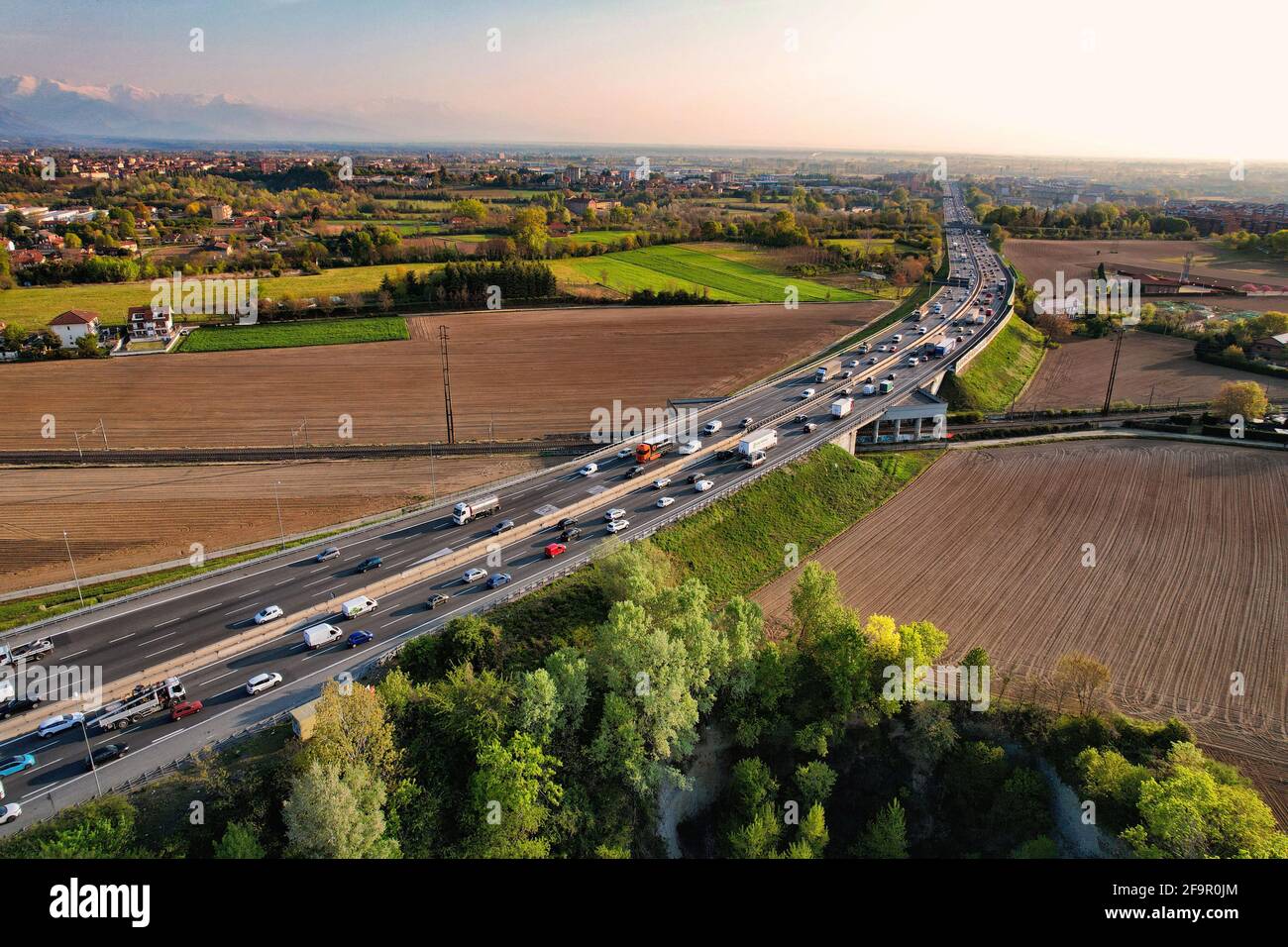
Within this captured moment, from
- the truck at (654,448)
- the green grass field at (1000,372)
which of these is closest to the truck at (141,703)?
the truck at (654,448)

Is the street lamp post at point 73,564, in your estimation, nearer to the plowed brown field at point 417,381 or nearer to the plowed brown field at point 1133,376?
the plowed brown field at point 417,381

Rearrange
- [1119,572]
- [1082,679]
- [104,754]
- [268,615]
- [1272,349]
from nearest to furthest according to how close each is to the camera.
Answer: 1. [104,754]
2. [1082,679]
3. [268,615]
4. [1119,572]
5. [1272,349]

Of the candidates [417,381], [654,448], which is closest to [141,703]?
[654,448]

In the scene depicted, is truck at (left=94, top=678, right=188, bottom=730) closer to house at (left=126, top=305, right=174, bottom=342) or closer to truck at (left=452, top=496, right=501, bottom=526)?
truck at (left=452, top=496, right=501, bottom=526)

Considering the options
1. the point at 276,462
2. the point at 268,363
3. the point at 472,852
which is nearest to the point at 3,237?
the point at 268,363

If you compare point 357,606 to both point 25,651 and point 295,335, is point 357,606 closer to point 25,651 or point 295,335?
point 25,651

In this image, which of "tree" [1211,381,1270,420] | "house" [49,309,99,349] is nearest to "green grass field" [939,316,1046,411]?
"tree" [1211,381,1270,420]
